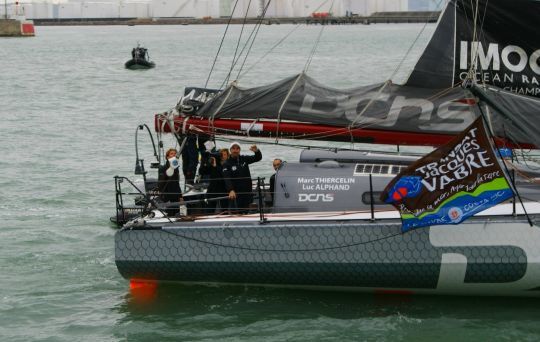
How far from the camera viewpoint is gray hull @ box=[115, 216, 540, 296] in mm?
15758

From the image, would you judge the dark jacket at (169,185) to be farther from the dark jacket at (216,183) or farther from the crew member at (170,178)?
the dark jacket at (216,183)

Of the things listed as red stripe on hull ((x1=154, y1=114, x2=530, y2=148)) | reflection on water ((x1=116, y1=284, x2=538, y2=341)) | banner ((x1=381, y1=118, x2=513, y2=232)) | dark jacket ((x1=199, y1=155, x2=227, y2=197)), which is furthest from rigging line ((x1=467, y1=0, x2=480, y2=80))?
dark jacket ((x1=199, y1=155, x2=227, y2=197))

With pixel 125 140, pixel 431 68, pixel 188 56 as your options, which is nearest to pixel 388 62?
pixel 188 56

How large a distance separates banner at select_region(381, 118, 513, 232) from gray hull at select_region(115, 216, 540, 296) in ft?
1.94

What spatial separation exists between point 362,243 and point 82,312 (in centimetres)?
476

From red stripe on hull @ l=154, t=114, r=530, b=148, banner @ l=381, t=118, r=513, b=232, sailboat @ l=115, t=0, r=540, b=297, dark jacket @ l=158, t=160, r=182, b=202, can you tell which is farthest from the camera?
dark jacket @ l=158, t=160, r=182, b=202

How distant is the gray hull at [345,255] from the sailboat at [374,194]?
16mm

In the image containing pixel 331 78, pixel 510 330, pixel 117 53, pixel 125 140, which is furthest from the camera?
Answer: pixel 117 53

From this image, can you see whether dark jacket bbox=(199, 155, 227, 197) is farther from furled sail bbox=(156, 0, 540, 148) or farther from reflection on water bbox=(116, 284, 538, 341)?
reflection on water bbox=(116, 284, 538, 341)

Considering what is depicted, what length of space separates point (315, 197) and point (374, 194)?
3.18 feet

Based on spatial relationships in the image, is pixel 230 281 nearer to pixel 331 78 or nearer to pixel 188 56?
pixel 331 78

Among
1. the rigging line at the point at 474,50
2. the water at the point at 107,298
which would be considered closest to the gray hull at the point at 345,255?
the water at the point at 107,298

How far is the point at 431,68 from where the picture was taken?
57.3 ft

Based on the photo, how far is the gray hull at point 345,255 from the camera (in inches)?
620
